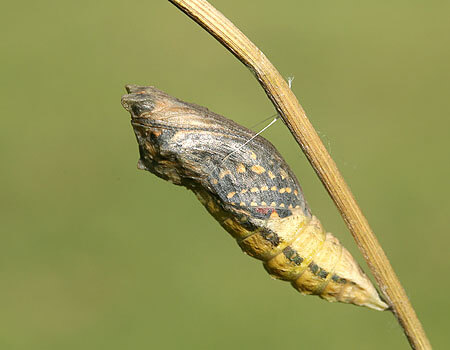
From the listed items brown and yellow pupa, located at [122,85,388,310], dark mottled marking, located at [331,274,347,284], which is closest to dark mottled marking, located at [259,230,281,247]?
brown and yellow pupa, located at [122,85,388,310]

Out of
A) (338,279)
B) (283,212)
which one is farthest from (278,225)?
(338,279)

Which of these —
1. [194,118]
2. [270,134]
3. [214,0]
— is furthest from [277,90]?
[214,0]

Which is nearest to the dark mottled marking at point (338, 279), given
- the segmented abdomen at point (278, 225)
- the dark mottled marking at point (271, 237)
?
the segmented abdomen at point (278, 225)

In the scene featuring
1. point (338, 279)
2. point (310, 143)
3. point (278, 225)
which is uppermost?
point (310, 143)

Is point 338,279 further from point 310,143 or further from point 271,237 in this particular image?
point 310,143

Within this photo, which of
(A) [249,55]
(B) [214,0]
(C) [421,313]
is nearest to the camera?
(A) [249,55]

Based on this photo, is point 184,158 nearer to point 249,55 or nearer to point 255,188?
point 255,188
